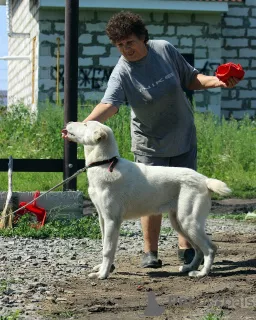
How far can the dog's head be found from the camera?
20.6 ft

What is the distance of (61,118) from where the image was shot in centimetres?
1523

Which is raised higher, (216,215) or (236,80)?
(236,80)

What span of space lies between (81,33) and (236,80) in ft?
38.9

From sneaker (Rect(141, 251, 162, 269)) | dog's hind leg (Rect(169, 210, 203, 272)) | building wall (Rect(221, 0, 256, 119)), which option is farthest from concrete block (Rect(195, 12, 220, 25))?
dog's hind leg (Rect(169, 210, 203, 272))

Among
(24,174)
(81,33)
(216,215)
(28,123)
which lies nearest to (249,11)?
(81,33)

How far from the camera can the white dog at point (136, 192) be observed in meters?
6.41

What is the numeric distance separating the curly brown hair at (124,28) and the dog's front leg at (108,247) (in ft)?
4.71

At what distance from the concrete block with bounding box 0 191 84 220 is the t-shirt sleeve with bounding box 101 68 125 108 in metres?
2.53

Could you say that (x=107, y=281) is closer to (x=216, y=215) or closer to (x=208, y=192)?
(x=208, y=192)

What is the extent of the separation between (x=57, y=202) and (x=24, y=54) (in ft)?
43.2

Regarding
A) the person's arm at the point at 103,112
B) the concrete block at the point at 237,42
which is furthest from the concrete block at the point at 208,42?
the person's arm at the point at 103,112

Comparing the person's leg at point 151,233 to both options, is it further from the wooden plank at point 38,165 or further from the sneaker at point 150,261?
the wooden plank at point 38,165

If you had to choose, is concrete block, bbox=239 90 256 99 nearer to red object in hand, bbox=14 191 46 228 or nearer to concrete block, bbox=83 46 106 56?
concrete block, bbox=83 46 106 56

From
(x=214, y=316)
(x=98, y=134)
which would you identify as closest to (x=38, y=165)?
(x=98, y=134)
